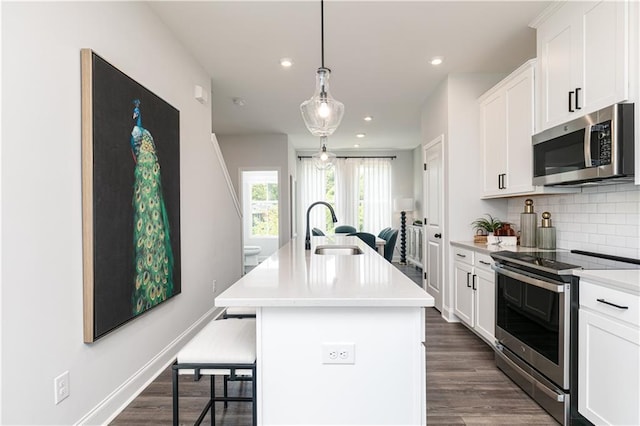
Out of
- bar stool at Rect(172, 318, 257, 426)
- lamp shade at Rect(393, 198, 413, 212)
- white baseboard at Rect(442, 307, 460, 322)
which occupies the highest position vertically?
lamp shade at Rect(393, 198, 413, 212)

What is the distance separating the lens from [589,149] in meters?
2.03

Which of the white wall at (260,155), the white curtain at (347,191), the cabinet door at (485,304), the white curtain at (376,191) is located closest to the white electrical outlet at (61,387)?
the cabinet door at (485,304)

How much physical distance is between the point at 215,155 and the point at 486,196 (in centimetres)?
291

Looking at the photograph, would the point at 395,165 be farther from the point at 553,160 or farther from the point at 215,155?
the point at 553,160

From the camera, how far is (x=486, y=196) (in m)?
3.52

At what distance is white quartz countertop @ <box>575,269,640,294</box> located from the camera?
4.96 ft

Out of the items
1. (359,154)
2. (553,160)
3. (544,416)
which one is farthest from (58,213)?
(359,154)

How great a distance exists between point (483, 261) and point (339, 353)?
82.0 inches

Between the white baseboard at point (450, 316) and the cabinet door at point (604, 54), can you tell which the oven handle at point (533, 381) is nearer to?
the white baseboard at point (450, 316)

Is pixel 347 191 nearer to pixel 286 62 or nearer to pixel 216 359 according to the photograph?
pixel 286 62

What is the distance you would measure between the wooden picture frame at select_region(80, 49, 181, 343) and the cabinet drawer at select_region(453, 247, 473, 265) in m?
2.61

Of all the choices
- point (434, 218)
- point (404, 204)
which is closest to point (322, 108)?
point (434, 218)

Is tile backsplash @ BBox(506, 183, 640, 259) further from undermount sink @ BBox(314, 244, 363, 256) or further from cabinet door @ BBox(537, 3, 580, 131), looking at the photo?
undermount sink @ BBox(314, 244, 363, 256)

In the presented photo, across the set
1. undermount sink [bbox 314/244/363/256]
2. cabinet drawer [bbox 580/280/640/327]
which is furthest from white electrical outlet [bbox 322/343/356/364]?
undermount sink [bbox 314/244/363/256]
